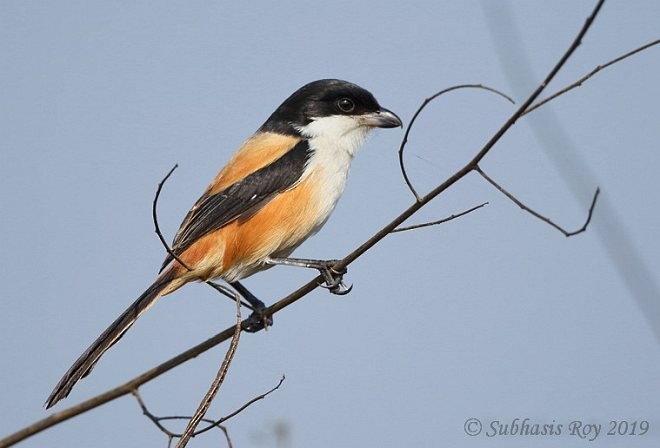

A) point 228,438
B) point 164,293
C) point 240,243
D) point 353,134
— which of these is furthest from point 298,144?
point 228,438

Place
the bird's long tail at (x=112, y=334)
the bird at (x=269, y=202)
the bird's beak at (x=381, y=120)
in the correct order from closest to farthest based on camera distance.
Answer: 1. the bird's long tail at (x=112, y=334)
2. the bird at (x=269, y=202)
3. the bird's beak at (x=381, y=120)

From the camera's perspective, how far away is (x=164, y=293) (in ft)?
14.5

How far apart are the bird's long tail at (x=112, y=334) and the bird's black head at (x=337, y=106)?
1337 millimetres

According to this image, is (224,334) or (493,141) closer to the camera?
(493,141)

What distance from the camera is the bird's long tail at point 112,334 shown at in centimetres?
379

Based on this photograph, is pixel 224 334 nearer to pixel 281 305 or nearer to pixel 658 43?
pixel 281 305

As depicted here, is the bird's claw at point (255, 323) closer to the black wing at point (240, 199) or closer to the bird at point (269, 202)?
the bird at point (269, 202)

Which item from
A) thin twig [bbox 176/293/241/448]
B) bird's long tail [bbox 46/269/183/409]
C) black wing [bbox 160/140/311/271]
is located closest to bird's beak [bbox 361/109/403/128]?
black wing [bbox 160/140/311/271]

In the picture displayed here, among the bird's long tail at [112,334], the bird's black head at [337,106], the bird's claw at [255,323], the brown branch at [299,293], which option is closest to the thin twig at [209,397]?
the brown branch at [299,293]

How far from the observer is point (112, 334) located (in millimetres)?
4078

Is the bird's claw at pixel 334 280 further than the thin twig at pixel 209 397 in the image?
Yes

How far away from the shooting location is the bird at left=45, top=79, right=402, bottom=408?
4668mm

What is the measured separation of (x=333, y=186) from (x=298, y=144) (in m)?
0.39

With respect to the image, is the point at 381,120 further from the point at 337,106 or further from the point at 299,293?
the point at 299,293
